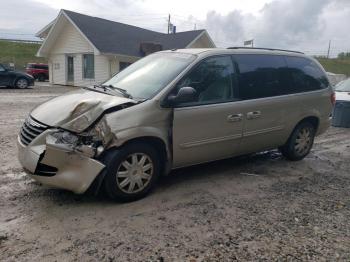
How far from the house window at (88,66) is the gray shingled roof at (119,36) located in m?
1.69

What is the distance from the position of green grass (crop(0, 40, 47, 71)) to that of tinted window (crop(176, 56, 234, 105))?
42870 millimetres

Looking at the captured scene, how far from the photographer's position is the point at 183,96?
4281 mm

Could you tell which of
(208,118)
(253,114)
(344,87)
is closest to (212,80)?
(208,118)

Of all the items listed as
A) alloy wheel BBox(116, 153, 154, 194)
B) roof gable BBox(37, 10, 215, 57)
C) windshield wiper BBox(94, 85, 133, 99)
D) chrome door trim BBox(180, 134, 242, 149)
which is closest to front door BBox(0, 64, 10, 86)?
roof gable BBox(37, 10, 215, 57)

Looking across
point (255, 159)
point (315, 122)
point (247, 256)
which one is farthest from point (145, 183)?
point (315, 122)

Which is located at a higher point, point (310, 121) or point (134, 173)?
point (310, 121)

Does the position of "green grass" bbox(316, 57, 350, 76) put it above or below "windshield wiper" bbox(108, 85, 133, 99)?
above

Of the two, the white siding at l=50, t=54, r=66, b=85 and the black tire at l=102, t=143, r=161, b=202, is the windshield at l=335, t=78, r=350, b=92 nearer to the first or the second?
the black tire at l=102, t=143, r=161, b=202

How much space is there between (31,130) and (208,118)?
2201 mm

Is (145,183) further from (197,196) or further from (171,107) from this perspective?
(171,107)

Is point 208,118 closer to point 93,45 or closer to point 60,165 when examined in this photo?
point 60,165

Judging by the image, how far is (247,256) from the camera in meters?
3.22

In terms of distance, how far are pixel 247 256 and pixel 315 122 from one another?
3928 mm

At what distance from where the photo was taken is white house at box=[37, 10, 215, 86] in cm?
2291
